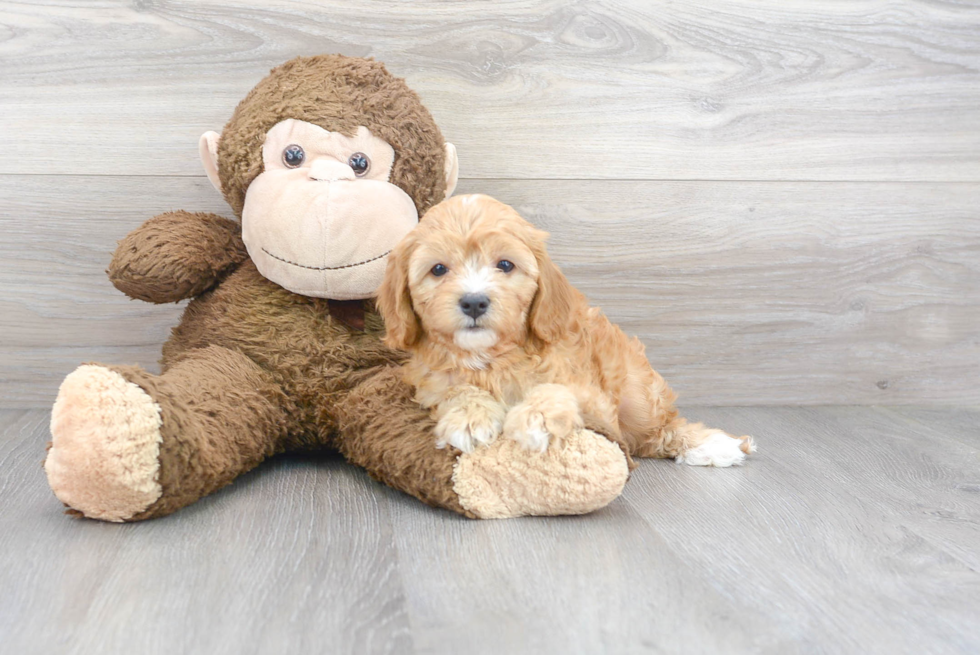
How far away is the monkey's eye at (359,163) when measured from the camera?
69.3 inches

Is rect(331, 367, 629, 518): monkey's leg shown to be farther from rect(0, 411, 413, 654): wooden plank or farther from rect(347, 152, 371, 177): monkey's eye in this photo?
rect(347, 152, 371, 177): monkey's eye

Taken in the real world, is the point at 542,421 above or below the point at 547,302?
below

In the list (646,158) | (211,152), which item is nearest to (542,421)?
(211,152)

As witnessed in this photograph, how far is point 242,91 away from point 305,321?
0.71 metres

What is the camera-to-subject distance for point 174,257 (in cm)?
177

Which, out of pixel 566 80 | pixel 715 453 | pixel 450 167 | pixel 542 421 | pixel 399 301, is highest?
pixel 566 80

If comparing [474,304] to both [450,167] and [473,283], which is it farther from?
[450,167]

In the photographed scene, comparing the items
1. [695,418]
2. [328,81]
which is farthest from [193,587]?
[695,418]

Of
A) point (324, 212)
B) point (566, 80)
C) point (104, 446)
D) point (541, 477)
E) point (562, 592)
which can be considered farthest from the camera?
point (566, 80)

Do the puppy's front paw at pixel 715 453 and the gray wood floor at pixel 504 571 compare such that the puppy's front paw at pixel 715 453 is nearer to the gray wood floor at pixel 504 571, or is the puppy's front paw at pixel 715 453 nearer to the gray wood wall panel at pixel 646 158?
the gray wood floor at pixel 504 571

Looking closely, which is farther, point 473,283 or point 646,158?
point 646,158

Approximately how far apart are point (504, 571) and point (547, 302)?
19.8 inches

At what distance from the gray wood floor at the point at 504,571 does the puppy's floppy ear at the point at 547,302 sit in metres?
0.35

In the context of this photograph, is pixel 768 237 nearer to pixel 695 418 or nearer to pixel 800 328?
pixel 800 328
